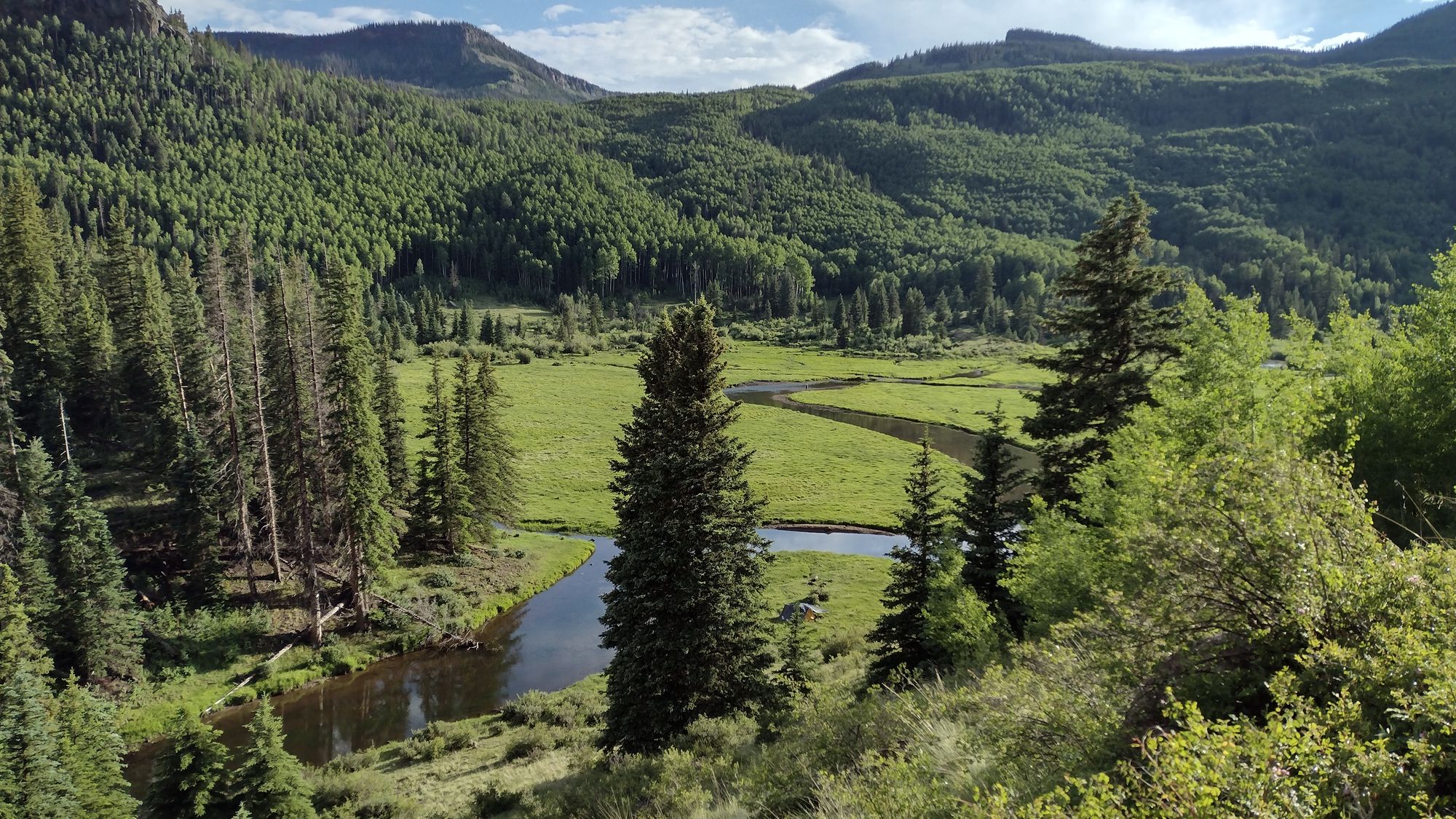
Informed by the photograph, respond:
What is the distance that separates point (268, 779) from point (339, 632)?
21913 mm

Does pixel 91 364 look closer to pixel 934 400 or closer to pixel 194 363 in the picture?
pixel 194 363

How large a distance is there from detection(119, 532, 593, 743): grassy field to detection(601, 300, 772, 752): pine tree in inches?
891

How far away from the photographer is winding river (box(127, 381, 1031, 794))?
31812mm

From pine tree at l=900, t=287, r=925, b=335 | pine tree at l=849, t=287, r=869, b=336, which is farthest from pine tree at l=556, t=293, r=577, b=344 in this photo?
pine tree at l=900, t=287, r=925, b=335

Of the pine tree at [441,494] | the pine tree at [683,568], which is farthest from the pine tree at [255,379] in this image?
the pine tree at [683,568]

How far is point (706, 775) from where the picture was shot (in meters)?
16.1

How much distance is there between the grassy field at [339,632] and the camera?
32.8 m

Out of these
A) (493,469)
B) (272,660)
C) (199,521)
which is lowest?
(272,660)

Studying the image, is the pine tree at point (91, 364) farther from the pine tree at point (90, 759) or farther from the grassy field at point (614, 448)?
the pine tree at point (90, 759)

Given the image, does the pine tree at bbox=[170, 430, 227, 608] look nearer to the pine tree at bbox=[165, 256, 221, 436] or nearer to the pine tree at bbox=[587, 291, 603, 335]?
the pine tree at bbox=[165, 256, 221, 436]

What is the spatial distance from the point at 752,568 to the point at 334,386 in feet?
91.9

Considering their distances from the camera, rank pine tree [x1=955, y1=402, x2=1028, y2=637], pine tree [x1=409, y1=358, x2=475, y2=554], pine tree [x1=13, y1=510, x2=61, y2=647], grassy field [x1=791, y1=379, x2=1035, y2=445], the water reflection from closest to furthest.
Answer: pine tree [x1=955, y1=402, x2=1028, y2=637], pine tree [x1=13, y1=510, x2=61, y2=647], the water reflection, pine tree [x1=409, y1=358, x2=475, y2=554], grassy field [x1=791, y1=379, x2=1035, y2=445]

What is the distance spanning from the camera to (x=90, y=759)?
20969 mm

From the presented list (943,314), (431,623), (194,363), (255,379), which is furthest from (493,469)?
(943,314)
